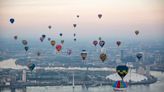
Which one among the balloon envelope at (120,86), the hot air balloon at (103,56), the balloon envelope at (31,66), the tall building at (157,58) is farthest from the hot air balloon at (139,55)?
the balloon envelope at (31,66)

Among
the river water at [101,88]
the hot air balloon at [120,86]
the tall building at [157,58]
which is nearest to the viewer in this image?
the hot air balloon at [120,86]

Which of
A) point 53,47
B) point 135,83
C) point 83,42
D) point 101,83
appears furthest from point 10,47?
point 135,83

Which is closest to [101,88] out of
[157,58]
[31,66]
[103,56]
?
[103,56]

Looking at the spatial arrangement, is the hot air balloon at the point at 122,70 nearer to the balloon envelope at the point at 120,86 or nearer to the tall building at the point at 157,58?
the balloon envelope at the point at 120,86

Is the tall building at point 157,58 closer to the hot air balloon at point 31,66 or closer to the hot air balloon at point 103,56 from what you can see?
the hot air balloon at point 103,56

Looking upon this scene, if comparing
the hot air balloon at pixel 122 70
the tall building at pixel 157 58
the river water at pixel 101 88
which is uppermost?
the tall building at pixel 157 58

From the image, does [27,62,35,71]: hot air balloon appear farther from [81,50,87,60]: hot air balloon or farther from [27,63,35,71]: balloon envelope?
[81,50,87,60]: hot air balloon

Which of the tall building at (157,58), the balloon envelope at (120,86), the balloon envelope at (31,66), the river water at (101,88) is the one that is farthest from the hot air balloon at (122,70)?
the balloon envelope at (31,66)

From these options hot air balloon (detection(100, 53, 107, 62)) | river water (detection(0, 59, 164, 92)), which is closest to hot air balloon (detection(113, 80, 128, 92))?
river water (detection(0, 59, 164, 92))

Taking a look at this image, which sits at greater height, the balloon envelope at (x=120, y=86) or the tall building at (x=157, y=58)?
the tall building at (x=157, y=58)

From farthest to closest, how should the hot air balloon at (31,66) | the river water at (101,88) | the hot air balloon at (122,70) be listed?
the hot air balloon at (31,66), the river water at (101,88), the hot air balloon at (122,70)

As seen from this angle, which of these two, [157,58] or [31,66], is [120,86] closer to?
[157,58]

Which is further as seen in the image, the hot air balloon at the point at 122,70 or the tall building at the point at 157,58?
the tall building at the point at 157,58
